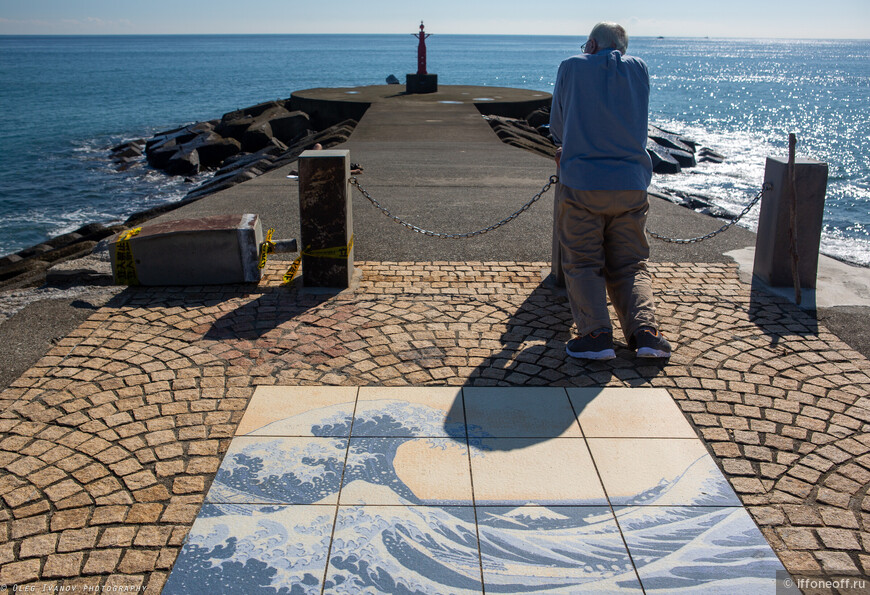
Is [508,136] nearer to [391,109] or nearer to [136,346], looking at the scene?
[391,109]

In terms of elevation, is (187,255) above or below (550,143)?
below

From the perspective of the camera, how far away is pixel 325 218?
612 cm

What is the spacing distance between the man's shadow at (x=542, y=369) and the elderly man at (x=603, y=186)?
109 mm

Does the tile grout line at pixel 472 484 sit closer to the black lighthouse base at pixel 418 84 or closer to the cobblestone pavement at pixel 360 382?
the cobblestone pavement at pixel 360 382

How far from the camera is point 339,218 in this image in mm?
6117

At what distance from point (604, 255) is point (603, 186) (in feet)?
1.91

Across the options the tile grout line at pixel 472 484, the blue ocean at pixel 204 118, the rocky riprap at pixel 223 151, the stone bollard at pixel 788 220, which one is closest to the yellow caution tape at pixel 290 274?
the tile grout line at pixel 472 484

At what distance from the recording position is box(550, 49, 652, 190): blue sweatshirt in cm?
476

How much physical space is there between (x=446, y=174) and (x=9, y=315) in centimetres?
737

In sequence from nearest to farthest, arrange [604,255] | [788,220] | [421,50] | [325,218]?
[604,255], [788,220], [325,218], [421,50]

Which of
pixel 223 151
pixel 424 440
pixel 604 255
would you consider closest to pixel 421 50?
pixel 223 151

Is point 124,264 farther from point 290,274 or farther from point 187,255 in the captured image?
point 290,274

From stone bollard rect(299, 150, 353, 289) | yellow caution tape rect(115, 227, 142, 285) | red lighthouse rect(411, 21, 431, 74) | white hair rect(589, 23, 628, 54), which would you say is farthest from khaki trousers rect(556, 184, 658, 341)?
red lighthouse rect(411, 21, 431, 74)

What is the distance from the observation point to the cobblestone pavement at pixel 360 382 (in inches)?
128
